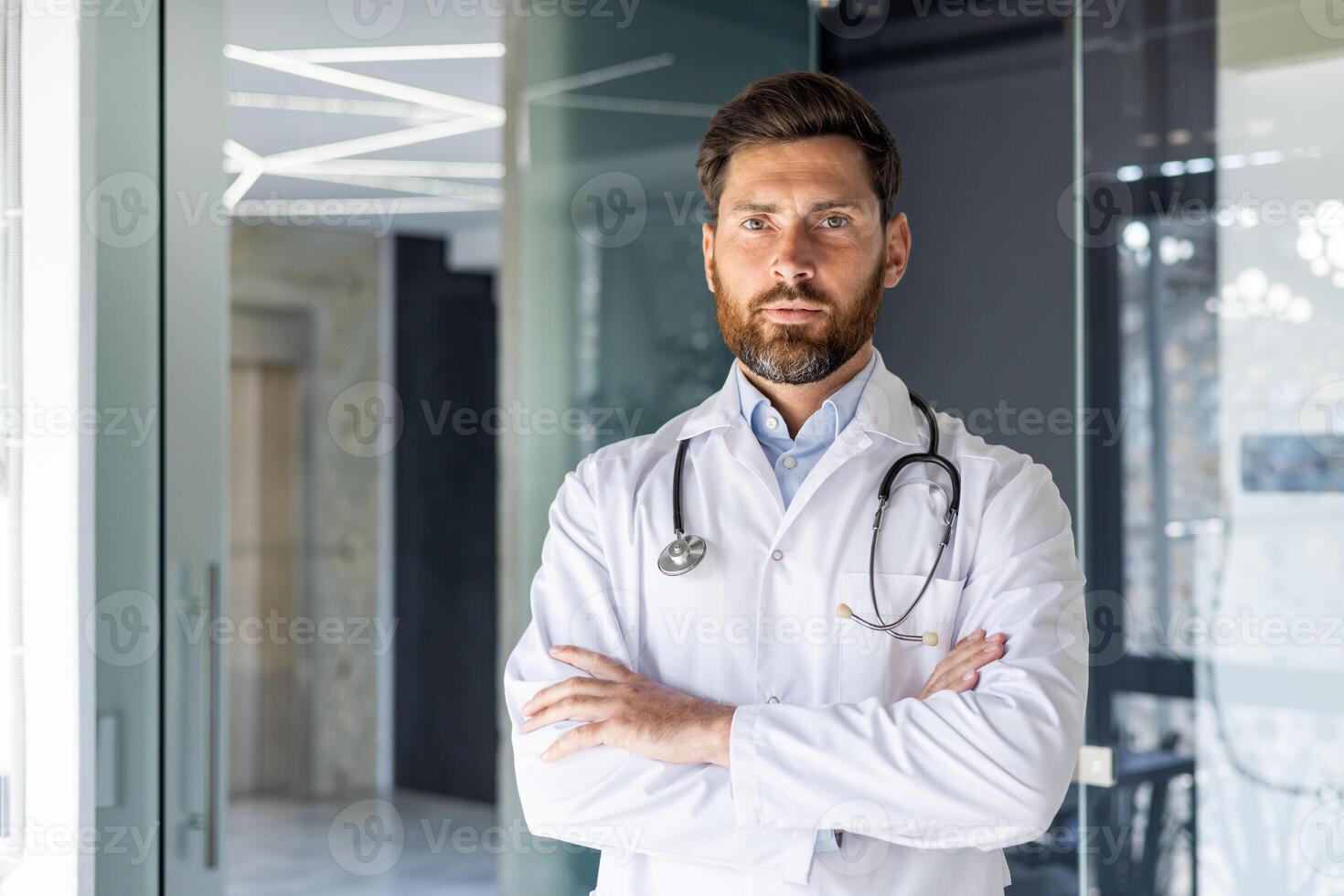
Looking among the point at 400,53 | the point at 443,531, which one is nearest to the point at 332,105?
the point at 400,53

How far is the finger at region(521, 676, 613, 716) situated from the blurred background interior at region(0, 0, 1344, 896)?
34.1 inches

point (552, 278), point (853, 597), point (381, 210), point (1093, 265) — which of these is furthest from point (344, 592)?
point (853, 597)

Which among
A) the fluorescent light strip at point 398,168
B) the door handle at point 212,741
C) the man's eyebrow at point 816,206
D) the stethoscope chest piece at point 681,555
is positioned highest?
the fluorescent light strip at point 398,168

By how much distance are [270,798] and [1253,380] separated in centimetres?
623

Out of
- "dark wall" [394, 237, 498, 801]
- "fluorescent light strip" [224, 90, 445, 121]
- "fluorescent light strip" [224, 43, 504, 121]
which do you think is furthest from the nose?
"dark wall" [394, 237, 498, 801]

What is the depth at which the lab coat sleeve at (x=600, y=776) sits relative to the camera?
5.12ft

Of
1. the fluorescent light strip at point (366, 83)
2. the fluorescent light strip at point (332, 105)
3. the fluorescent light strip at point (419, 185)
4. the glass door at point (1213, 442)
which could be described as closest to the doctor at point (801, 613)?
the glass door at point (1213, 442)

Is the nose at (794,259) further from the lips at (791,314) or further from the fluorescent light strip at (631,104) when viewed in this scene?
the fluorescent light strip at (631,104)

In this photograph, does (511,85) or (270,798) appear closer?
(511,85)

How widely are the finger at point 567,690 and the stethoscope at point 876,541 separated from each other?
18 cm

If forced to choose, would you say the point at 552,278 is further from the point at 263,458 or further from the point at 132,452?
the point at 263,458

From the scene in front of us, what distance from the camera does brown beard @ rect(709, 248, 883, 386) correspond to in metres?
1.70

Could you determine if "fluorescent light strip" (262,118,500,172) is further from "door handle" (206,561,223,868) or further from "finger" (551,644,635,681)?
"finger" (551,644,635,681)

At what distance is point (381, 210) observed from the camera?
6.98 m
